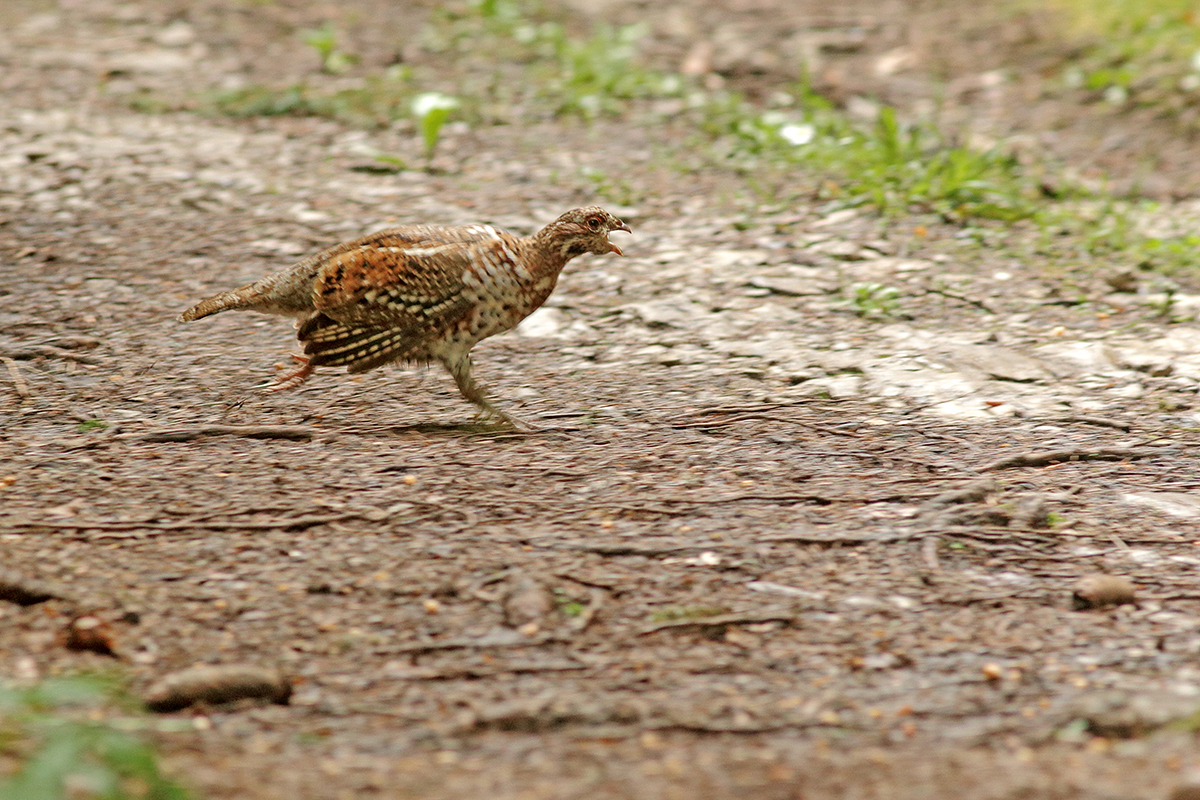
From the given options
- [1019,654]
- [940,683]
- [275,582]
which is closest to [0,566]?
[275,582]

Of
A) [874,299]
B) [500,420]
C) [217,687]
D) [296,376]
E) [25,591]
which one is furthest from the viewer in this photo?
[874,299]

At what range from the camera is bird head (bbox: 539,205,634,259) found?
5.32 metres

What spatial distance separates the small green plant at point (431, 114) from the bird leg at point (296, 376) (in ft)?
9.65

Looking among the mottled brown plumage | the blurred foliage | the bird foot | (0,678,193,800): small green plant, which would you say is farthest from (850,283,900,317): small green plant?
(0,678,193,800): small green plant

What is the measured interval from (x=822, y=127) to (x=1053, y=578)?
5.35 meters

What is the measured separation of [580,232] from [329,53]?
17.8ft

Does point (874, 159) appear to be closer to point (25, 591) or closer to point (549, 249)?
point (549, 249)

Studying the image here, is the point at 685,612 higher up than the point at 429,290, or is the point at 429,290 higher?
the point at 429,290

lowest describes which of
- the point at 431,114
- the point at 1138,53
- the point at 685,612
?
the point at 685,612

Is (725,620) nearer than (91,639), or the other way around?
(91,639)

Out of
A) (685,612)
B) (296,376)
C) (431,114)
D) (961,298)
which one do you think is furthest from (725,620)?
(431,114)

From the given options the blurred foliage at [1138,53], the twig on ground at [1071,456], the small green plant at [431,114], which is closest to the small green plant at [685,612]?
the twig on ground at [1071,456]

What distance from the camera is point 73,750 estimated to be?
2.74m

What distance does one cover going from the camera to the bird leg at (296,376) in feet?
17.9
